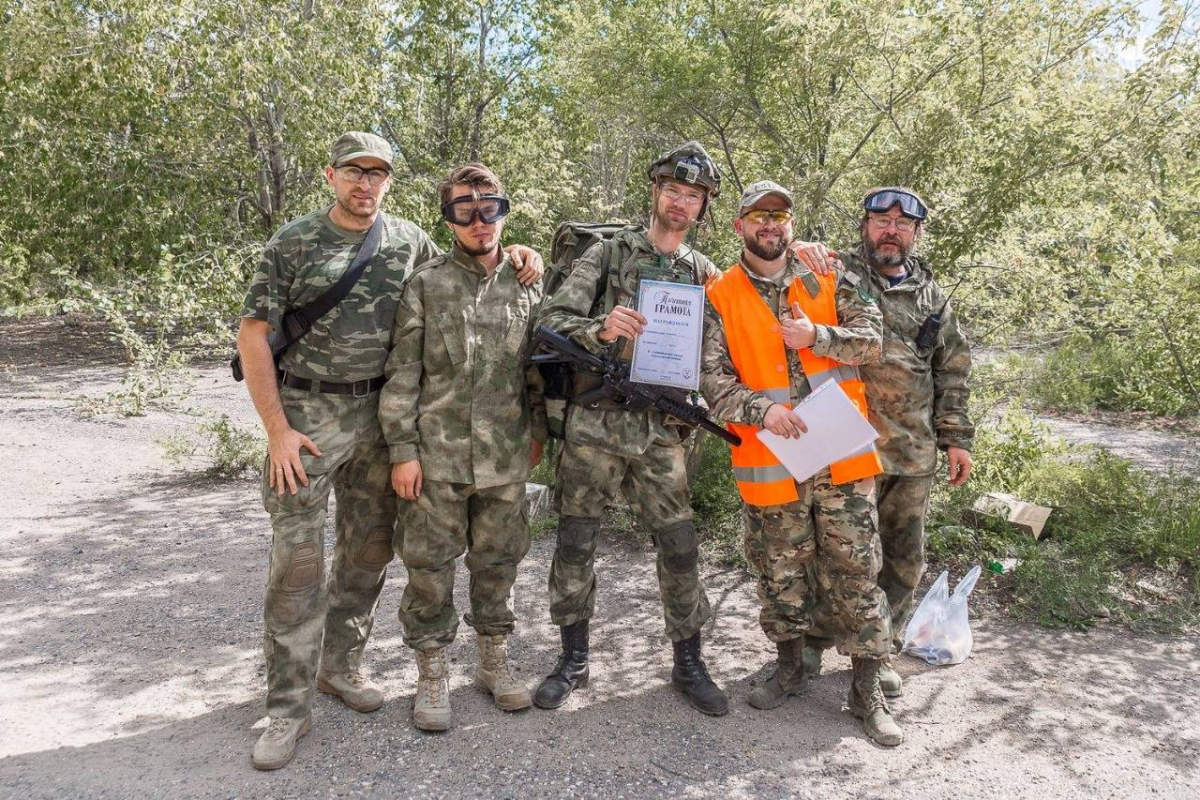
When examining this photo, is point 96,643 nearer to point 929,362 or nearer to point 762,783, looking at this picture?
point 762,783

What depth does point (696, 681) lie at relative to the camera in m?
3.70

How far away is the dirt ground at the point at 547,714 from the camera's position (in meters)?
3.10

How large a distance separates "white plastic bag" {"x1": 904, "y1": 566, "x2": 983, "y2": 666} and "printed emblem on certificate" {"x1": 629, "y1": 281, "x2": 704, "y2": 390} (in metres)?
1.91

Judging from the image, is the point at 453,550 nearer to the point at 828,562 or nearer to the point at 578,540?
the point at 578,540

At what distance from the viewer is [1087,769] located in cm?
323

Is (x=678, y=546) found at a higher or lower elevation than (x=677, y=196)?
lower

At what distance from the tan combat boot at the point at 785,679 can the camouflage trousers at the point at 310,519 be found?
76.4 inches

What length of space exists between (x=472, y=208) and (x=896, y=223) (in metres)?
1.92

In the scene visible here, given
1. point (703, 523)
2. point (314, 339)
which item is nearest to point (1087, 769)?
point (703, 523)

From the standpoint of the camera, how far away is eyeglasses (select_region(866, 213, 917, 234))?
369 cm

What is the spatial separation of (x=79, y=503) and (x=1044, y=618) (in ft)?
23.8

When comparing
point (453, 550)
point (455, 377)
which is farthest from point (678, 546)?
point (455, 377)

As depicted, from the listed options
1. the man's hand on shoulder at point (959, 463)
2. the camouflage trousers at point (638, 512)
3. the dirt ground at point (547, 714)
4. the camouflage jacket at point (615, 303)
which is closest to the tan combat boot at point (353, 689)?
the dirt ground at point (547, 714)

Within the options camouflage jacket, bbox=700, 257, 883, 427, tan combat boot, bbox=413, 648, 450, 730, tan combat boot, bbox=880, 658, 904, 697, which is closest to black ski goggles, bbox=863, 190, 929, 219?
camouflage jacket, bbox=700, 257, 883, 427
